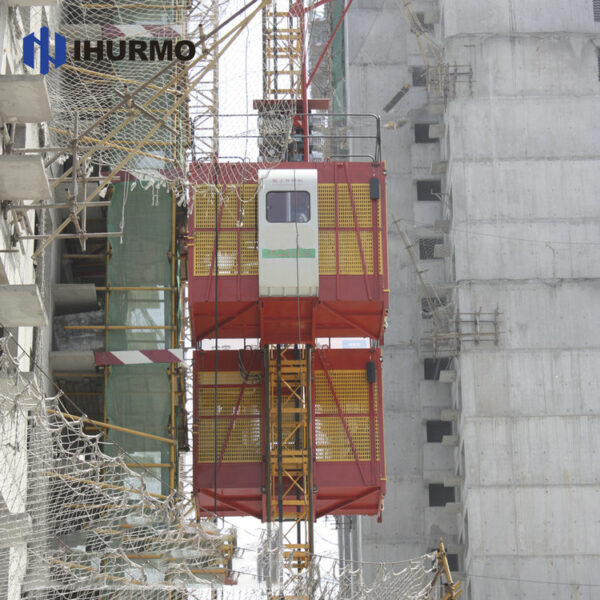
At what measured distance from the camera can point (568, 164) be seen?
58.2m

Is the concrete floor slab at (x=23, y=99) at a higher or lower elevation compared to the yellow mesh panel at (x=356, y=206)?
lower

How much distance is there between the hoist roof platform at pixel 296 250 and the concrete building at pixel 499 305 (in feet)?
66.2

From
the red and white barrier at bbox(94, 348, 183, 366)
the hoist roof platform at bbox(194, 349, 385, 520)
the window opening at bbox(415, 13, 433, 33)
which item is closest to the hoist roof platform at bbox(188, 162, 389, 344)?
the hoist roof platform at bbox(194, 349, 385, 520)

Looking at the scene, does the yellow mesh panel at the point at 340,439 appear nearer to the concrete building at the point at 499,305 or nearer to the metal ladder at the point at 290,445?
the metal ladder at the point at 290,445

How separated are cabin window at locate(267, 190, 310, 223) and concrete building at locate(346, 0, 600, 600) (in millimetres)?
22267

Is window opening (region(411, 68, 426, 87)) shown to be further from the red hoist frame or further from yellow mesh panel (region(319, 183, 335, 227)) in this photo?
yellow mesh panel (region(319, 183, 335, 227))

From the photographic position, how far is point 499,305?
5681 centimetres

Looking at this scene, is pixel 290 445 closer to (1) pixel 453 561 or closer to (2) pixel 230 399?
(2) pixel 230 399

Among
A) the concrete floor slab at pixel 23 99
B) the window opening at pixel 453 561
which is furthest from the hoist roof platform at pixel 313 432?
Result: the window opening at pixel 453 561

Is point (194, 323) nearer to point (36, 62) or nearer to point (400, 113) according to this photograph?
point (36, 62)

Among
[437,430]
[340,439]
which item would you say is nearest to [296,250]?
[340,439]

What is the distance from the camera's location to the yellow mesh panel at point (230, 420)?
37.5m

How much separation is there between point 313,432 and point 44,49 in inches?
538

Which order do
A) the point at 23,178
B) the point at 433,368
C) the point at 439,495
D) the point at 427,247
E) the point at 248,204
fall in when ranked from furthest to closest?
the point at 427,247
the point at 433,368
the point at 439,495
the point at 248,204
the point at 23,178
